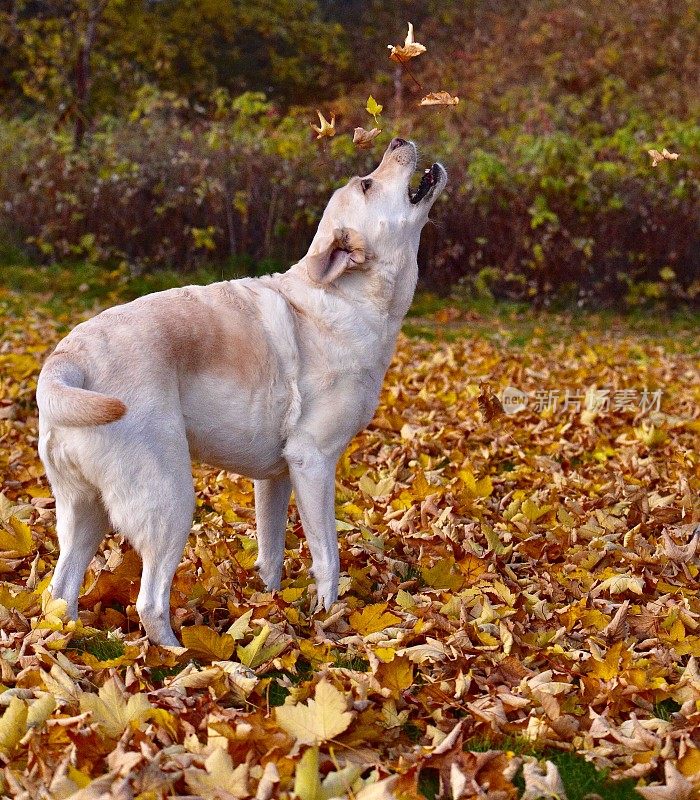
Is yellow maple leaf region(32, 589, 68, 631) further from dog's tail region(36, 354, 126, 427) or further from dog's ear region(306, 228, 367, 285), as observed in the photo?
dog's ear region(306, 228, 367, 285)

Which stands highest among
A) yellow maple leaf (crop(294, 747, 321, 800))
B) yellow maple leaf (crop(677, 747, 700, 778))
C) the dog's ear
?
the dog's ear

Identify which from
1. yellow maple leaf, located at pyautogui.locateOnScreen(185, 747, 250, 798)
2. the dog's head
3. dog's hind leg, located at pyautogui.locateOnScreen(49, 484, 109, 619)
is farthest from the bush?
yellow maple leaf, located at pyautogui.locateOnScreen(185, 747, 250, 798)

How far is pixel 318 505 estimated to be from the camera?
12.5 feet

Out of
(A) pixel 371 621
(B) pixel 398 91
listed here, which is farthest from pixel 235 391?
(B) pixel 398 91

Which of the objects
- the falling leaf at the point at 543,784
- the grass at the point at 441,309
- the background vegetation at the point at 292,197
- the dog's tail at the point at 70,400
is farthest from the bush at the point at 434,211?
the falling leaf at the point at 543,784

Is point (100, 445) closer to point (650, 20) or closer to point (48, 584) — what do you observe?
point (48, 584)

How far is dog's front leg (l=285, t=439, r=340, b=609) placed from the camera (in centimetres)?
380

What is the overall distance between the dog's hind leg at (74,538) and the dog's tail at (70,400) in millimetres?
370

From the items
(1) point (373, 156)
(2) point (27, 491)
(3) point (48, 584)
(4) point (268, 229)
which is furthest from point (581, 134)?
(3) point (48, 584)

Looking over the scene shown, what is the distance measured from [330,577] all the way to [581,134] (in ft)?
53.1

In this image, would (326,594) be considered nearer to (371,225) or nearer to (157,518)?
(157,518)

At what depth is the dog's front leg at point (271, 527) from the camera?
4.12 metres

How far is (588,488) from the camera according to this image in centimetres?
559

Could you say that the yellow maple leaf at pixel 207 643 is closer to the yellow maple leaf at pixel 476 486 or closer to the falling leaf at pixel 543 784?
the falling leaf at pixel 543 784
